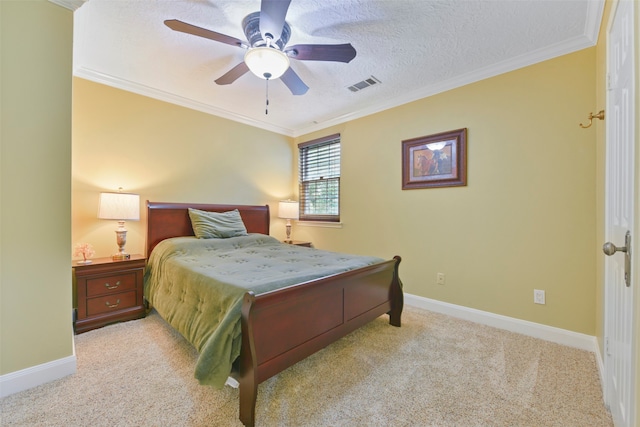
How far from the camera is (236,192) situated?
396 centimetres

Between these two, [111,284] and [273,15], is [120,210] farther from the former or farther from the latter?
[273,15]

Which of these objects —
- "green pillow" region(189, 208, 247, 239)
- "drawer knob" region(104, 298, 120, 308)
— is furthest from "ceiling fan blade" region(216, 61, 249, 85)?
"drawer knob" region(104, 298, 120, 308)

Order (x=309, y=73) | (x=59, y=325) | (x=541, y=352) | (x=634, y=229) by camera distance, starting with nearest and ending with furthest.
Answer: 1. (x=634, y=229)
2. (x=59, y=325)
3. (x=541, y=352)
4. (x=309, y=73)

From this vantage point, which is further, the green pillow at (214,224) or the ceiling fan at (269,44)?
the green pillow at (214,224)

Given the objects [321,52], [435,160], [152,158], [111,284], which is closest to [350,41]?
[321,52]

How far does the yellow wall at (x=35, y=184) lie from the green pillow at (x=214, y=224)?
4.70 ft

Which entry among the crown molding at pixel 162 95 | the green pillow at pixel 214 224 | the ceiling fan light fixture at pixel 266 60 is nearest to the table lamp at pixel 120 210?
the green pillow at pixel 214 224

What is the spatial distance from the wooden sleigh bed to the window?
1745 mm

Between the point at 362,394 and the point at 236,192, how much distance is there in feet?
10.2

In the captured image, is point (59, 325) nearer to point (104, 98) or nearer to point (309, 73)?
point (104, 98)

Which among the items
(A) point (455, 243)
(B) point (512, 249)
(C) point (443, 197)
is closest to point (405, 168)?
(C) point (443, 197)

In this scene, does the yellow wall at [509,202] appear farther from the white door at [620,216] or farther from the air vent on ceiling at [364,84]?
the white door at [620,216]

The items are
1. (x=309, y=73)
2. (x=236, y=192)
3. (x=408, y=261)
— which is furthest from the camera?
(x=236, y=192)

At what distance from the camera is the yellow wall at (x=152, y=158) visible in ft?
8.95
